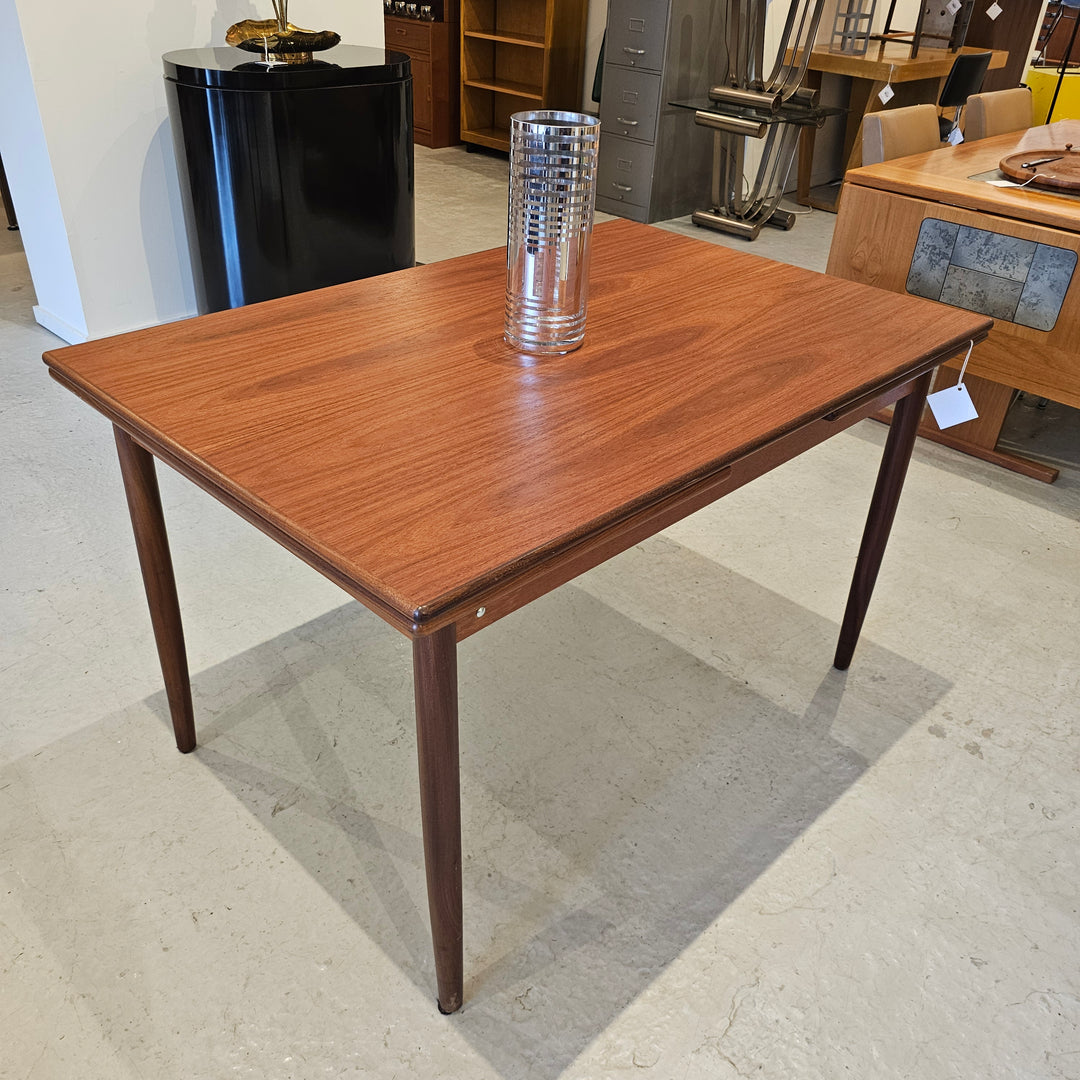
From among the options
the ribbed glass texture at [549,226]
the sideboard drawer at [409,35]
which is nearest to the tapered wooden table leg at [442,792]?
the ribbed glass texture at [549,226]

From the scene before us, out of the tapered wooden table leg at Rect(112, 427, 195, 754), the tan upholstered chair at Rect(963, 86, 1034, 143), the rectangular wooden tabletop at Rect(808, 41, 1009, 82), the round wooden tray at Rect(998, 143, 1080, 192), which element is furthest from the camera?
the rectangular wooden tabletop at Rect(808, 41, 1009, 82)

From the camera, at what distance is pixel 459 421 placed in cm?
109

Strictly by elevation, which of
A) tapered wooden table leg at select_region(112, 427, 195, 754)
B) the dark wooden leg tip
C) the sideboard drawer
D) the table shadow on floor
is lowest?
the table shadow on floor

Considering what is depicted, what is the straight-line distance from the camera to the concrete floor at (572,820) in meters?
1.18

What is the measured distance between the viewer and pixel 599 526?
917mm

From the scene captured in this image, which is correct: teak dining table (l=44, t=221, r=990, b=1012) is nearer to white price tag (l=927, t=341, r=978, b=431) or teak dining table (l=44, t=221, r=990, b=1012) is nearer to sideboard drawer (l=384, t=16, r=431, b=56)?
white price tag (l=927, t=341, r=978, b=431)

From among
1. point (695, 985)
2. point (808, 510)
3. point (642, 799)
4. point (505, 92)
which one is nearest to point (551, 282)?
point (642, 799)

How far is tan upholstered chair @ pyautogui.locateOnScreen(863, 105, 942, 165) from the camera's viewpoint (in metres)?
2.76

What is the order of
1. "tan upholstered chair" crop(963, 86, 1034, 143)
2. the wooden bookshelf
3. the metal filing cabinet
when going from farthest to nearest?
the wooden bookshelf
the metal filing cabinet
"tan upholstered chair" crop(963, 86, 1034, 143)

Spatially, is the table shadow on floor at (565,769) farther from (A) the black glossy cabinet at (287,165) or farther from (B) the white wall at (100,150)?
(B) the white wall at (100,150)

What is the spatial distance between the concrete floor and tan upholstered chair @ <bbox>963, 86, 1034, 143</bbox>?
75.5 inches

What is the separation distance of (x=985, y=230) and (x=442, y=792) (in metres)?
2.13

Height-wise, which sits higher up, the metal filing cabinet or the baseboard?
the metal filing cabinet

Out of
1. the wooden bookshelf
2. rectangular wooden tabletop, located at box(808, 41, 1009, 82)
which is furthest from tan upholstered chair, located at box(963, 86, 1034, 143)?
the wooden bookshelf
